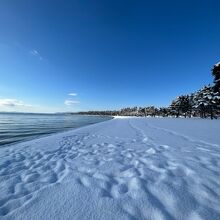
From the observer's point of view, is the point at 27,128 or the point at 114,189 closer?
the point at 114,189

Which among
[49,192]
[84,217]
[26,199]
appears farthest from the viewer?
[49,192]

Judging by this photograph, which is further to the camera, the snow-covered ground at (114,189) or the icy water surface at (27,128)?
the icy water surface at (27,128)

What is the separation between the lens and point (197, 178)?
345 centimetres

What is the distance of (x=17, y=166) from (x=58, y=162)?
1.25m

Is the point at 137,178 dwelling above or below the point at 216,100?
below

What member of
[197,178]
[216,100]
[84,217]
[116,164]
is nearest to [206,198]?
[197,178]

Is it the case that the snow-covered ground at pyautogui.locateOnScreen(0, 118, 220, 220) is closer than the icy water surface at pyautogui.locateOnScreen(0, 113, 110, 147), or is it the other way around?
the snow-covered ground at pyautogui.locateOnScreen(0, 118, 220, 220)

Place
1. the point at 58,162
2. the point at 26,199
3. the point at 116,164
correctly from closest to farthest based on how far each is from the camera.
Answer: the point at 26,199
the point at 116,164
the point at 58,162

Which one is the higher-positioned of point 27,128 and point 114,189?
point 27,128

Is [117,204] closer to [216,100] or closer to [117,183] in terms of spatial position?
[117,183]

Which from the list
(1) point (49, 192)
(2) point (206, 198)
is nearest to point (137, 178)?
(2) point (206, 198)

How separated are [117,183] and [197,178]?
1.78m

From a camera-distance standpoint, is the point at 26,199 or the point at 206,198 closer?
the point at 206,198

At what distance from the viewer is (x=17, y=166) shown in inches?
195
